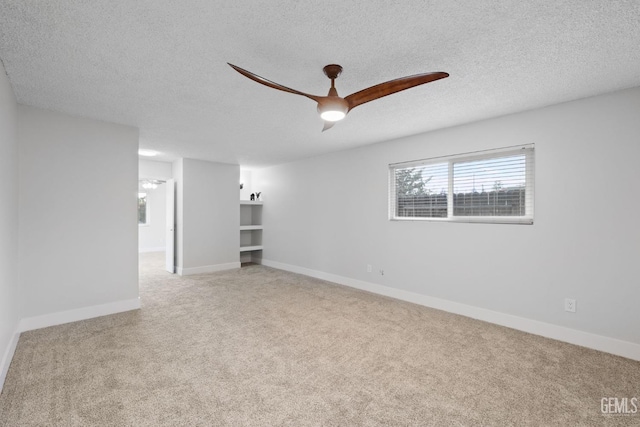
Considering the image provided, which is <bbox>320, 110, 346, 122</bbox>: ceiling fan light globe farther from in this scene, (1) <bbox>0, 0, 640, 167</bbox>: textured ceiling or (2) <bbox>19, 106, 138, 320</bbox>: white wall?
(2) <bbox>19, 106, 138, 320</bbox>: white wall

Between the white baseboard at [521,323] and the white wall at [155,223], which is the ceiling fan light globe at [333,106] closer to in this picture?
the white baseboard at [521,323]

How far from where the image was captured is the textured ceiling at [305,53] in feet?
5.34

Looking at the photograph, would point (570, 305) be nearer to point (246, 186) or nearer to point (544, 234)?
point (544, 234)

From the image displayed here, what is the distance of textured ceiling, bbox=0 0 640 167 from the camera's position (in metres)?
1.63

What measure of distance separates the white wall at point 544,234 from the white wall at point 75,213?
332cm

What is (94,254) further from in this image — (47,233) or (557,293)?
(557,293)

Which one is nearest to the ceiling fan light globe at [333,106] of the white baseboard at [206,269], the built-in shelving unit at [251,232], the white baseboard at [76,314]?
the white baseboard at [76,314]

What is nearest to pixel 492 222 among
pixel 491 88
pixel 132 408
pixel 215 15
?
pixel 491 88

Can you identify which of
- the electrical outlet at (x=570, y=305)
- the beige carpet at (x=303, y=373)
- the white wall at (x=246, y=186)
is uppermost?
the white wall at (x=246, y=186)

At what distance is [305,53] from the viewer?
2033 mm

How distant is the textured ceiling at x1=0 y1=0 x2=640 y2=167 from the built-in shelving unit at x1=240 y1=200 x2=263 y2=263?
411 centimetres

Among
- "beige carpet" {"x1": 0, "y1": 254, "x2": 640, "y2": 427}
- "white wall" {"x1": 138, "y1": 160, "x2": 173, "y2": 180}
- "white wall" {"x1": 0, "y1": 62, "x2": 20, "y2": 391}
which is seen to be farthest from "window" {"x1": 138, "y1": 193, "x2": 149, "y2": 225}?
"white wall" {"x1": 0, "y1": 62, "x2": 20, "y2": 391}

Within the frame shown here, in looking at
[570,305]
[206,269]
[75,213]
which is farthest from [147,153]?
[570,305]

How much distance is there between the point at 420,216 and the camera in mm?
4164
